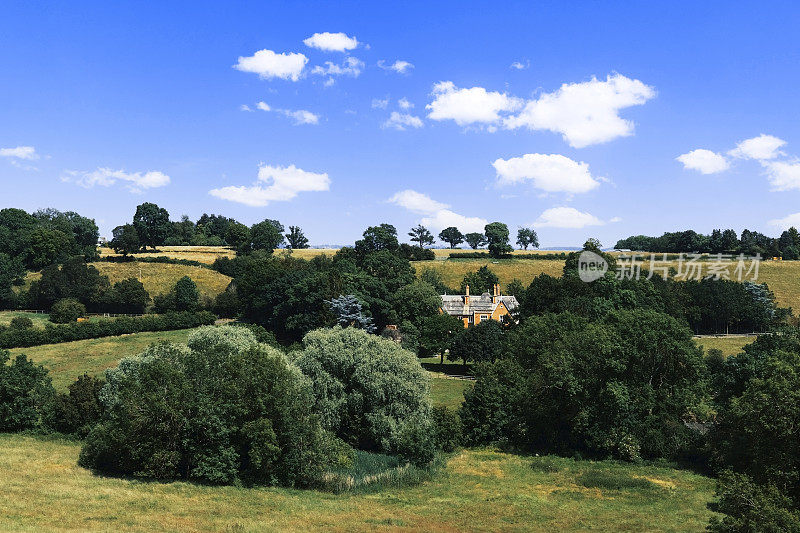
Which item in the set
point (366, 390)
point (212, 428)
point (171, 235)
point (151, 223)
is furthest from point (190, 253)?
point (212, 428)

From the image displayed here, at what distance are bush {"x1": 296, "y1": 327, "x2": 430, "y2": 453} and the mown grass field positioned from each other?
487cm

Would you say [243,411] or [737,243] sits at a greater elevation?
[737,243]

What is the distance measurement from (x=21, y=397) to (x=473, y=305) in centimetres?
6289

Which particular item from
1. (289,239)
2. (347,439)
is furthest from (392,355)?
(289,239)

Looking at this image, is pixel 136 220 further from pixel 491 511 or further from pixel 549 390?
pixel 491 511

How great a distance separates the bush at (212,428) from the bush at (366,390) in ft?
16.5

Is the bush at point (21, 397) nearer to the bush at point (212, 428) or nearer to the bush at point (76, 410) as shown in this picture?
the bush at point (76, 410)

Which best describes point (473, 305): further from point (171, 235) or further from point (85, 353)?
point (171, 235)

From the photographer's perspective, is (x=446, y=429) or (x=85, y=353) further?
(x=85, y=353)

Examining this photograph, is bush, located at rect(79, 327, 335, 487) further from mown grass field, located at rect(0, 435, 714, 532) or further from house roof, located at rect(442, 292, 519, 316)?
house roof, located at rect(442, 292, 519, 316)

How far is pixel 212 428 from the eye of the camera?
27.2m

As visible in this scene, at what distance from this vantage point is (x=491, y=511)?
969 inches

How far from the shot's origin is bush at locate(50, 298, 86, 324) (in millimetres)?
77688

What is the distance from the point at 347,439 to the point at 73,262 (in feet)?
247
